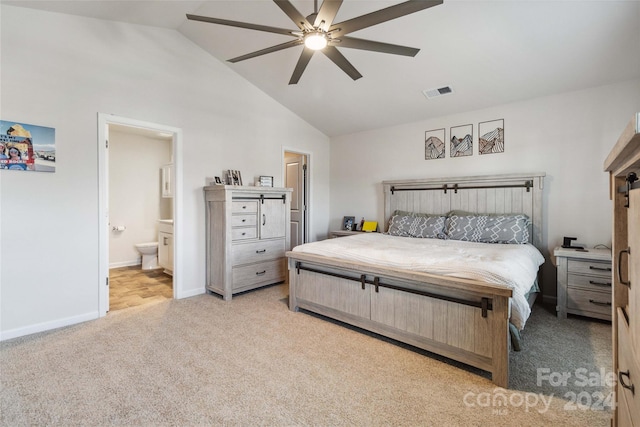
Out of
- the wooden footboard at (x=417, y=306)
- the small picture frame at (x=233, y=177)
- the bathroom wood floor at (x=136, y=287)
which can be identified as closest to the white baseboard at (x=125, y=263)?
the bathroom wood floor at (x=136, y=287)

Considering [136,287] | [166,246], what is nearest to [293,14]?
[136,287]

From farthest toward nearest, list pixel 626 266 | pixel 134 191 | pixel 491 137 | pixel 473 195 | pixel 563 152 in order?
pixel 134 191, pixel 473 195, pixel 491 137, pixel 563 152, pixel 626 266

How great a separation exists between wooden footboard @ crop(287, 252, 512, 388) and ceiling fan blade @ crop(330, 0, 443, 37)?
5.76 feet

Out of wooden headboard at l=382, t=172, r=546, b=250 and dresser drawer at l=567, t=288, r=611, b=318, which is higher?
wooden headboard at l=382, t=172, r=546, b=250

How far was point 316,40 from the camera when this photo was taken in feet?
7.29

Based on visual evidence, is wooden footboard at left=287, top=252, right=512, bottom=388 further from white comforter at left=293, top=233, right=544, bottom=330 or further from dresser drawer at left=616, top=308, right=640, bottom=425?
dresser drawer at left=616, top=308, right=640, bottom=425

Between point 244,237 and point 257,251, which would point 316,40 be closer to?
point 244,237

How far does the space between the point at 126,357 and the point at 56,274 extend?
4.24 ft

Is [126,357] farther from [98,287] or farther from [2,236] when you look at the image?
[2,236]

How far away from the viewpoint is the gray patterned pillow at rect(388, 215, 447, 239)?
3.95m

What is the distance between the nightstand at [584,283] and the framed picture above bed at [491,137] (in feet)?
4.82

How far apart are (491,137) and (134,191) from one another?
601cm

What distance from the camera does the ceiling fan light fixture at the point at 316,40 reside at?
217cm

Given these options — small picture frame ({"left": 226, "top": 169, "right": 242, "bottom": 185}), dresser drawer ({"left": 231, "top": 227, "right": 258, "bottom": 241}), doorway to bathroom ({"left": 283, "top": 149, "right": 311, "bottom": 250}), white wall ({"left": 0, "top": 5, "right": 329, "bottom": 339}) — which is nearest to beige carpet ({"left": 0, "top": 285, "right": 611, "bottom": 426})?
white wall ({"left": 0, "top": 5, "right": 329, "bottom": 339})
